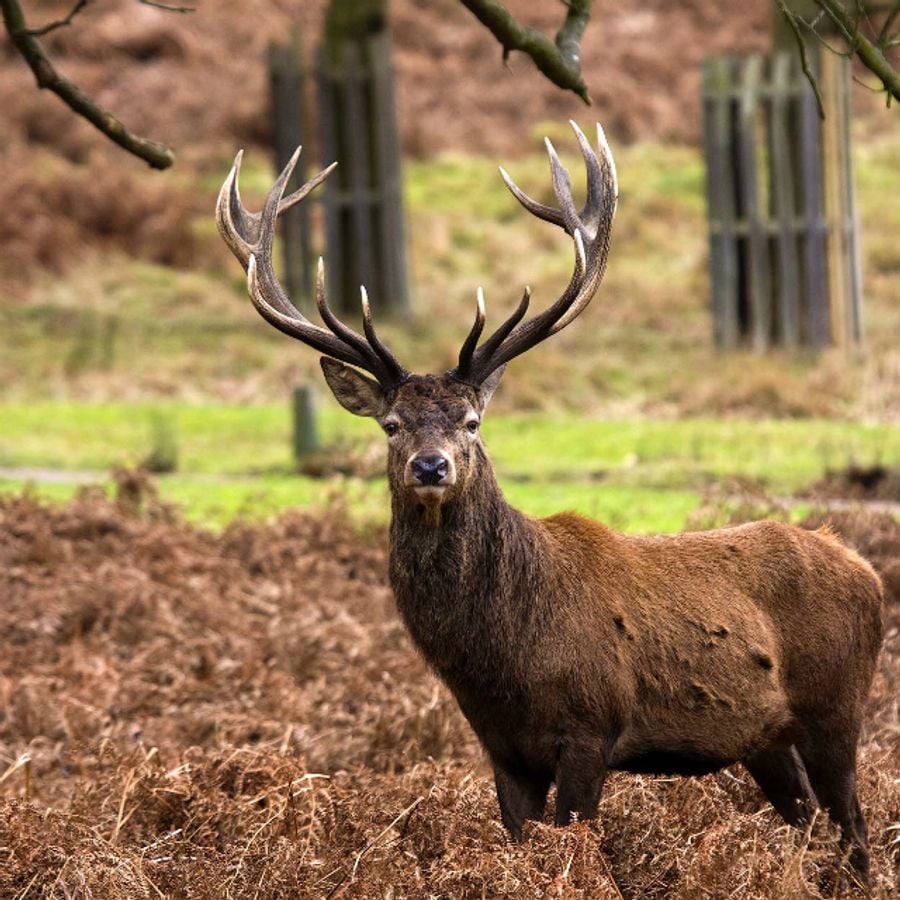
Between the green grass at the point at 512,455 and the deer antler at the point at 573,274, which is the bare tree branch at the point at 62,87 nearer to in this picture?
the deer antler at the point at 573,274

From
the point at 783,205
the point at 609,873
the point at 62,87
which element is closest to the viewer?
the point at 609,873

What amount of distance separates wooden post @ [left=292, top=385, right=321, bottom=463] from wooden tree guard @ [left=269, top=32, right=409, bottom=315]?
5531mm

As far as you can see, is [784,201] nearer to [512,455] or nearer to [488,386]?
[512,455]

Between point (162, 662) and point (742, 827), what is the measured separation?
16.3ft

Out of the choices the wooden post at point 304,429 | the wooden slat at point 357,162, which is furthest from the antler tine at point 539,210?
the wooden slat at point 357,162

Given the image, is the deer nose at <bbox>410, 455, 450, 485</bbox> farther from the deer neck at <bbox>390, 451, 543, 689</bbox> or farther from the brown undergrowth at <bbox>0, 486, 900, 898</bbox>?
the brown undergrowth at <bbox>0, 486, 900, 898</bbox>

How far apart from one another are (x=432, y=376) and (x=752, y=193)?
14.6 meters

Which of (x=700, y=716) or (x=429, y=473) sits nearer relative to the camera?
(x=429, y=473)

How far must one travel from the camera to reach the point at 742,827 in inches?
288

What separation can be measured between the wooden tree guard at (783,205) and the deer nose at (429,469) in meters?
14.9

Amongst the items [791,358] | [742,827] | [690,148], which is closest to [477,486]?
[742,827]

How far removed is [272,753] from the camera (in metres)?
8.44

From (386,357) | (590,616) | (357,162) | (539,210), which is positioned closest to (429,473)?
(386,357)

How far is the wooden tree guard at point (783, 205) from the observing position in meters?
21.3
